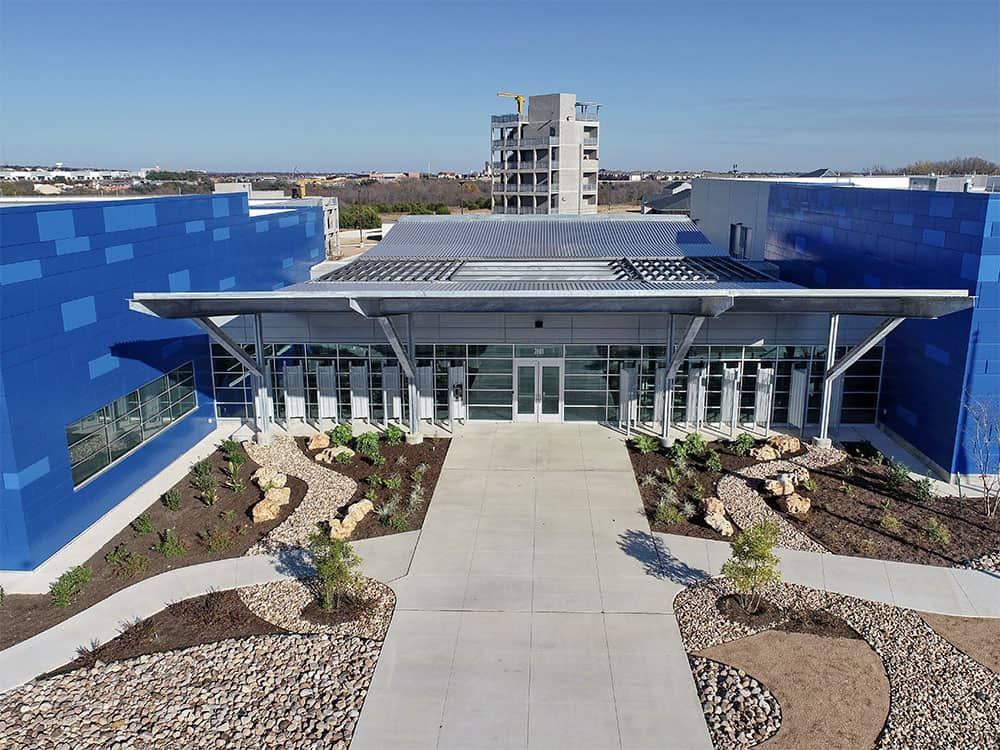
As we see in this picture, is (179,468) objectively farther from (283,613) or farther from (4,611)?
(283,613)

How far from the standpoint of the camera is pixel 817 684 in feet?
34.9

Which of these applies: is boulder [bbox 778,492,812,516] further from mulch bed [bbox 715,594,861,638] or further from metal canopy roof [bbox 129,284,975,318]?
metal canopy roof [bbox 129,284,975,318]

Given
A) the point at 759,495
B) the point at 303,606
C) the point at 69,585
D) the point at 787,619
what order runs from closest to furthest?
the point at 787,619, the point at 303,606, the point at 69,585, the point at 759,495

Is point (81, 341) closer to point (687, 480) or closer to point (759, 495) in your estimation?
point (687, 480)

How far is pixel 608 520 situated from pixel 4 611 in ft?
36.4

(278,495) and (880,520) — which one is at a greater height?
(278,495)

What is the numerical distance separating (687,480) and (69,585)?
12.7 meters

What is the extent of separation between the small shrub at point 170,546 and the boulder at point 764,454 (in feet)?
43.2

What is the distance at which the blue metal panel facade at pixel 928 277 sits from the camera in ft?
53.5

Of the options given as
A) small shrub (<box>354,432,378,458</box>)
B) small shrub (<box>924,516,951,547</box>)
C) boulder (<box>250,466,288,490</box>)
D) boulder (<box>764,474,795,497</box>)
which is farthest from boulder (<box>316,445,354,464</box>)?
small shrub (<box>924,516,951,547</box>)

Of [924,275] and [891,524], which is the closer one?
[891,524]

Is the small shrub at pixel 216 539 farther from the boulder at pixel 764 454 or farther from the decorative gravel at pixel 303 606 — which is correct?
the boulder at pixel 764 454

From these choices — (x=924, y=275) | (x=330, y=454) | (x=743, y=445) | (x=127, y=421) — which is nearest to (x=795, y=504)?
(x=743, y=445)

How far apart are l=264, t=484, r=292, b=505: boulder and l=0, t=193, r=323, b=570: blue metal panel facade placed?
3.44 metres
